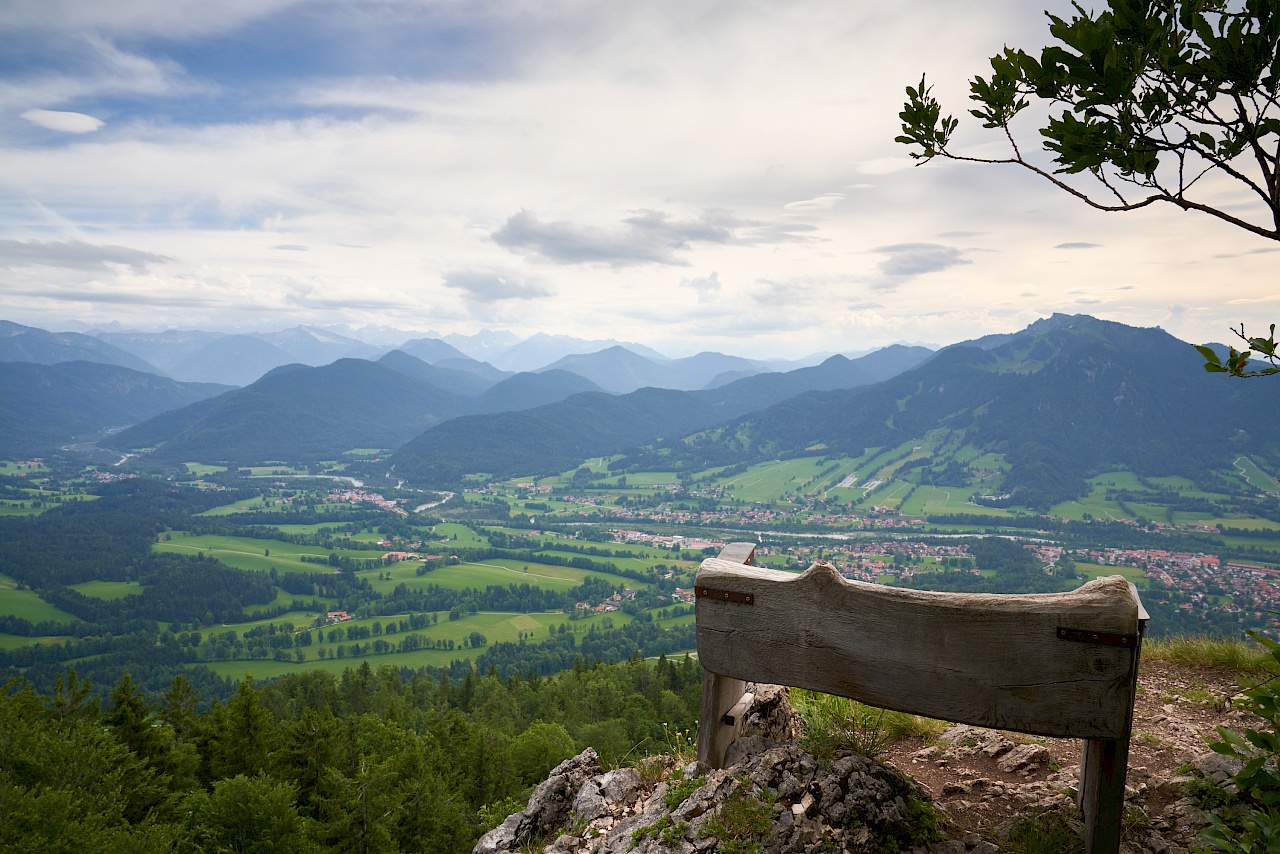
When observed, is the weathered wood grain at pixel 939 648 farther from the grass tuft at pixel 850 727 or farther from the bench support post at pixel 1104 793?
the grass tuft at pixel 850 727

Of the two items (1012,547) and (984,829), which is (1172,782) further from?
(1012,547)

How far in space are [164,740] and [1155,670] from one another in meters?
25.8

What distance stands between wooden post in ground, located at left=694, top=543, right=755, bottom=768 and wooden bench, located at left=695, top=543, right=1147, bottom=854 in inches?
11.8

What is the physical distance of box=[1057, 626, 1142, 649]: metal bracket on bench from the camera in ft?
9.90

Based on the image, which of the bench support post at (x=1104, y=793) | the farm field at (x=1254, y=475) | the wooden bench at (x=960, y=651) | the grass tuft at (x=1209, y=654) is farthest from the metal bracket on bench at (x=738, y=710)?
the farm field at (x=1254, y=475)

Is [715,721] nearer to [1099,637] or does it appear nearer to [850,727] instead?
[850,727]

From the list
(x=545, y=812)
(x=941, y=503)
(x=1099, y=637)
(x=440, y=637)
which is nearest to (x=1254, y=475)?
(x=941, y=503)

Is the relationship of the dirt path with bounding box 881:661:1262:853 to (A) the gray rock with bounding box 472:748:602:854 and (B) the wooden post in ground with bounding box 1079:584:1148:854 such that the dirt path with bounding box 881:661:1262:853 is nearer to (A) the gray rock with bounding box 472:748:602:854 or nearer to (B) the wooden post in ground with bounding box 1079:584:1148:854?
(B) the wooden post in ground with bounding box 1079:584:1148:854

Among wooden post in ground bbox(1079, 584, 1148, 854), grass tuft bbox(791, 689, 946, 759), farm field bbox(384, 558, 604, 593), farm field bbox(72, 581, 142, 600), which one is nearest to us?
A: wooden post in ground bbox(1079, 584, 1148, 854)

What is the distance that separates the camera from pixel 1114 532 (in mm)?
110875

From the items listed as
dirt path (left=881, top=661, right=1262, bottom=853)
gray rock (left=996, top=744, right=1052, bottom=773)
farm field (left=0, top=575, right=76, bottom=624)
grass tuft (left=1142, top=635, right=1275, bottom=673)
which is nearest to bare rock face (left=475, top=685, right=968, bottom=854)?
dirt path (left=881, top=661, right=1262, bottom=853)

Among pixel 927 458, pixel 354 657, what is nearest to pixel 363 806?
pixel 354 657

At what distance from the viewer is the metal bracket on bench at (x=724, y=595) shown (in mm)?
3918

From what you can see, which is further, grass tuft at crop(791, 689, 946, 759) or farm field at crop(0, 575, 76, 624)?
farm field at crop(0, 575, 76, 624)
